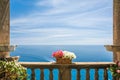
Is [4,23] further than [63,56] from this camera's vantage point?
Yes

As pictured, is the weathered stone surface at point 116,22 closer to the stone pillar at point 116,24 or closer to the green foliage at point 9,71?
the stone pillar at point 116,24

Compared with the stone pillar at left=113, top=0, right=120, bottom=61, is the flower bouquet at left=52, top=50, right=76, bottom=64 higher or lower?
lower

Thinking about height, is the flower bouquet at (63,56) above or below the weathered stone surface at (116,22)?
below

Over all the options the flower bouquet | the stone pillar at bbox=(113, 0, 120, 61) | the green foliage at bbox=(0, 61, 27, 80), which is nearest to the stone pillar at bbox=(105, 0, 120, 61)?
the stone pillar at bbox=(113, 0, 120, 61)

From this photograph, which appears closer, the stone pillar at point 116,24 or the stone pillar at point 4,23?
the stone pillar at point 4,23

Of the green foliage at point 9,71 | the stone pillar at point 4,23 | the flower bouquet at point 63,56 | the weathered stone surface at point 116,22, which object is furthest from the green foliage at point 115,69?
the stone pillar at point 4,23

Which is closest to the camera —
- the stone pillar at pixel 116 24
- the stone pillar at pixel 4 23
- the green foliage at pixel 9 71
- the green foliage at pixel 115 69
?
the green foliage at pixel 9 71

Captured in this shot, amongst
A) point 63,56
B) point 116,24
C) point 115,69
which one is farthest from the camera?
point 116,24

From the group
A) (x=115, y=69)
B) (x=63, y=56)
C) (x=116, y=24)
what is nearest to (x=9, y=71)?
(x=63, y=56)

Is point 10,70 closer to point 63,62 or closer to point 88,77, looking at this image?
point 63,62

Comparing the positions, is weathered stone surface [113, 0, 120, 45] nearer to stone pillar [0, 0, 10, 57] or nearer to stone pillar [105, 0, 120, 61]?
stone pillar [105, 0, 120, 61]

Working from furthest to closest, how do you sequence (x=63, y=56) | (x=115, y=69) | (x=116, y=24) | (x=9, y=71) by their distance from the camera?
(x=116, y=24) < (x=63, y=56) < (x=115, y=69) < (x=9, y=71)

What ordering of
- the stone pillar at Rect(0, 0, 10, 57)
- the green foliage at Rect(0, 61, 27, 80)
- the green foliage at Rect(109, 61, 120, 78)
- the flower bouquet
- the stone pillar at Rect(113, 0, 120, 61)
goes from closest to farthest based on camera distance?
the green foliage at Rect(0, 61, 27, 80), the green foliage at Rect(109, 61, 120, 78), the flower bouquet, the stone pillar at Rect(0, 0, 10, 57), the stone pillar at Rect(113, 0, 120, 61)

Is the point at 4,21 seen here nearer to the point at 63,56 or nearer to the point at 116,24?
the point at 63,56
